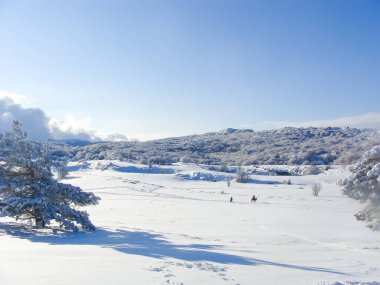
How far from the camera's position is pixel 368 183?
64.2 feet

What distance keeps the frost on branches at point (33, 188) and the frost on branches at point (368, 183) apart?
13935 millimetres

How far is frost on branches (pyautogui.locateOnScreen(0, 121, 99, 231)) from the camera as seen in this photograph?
58.5ft

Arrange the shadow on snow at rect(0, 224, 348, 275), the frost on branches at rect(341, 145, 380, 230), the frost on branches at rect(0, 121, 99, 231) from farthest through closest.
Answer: the frost on branches at rect(341, 145, 380, 230) < the frost on branches at rect(0, 121, 99, 231) < the shadow on snow at rect(0, 224, 348, 275)

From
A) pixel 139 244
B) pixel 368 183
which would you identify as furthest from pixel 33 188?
pixel 368 183

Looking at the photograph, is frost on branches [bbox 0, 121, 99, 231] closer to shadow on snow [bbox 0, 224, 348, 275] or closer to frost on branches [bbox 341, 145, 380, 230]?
shadow on snow [bbox 0, 224, 348, 275]

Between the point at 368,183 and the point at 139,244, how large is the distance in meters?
12.6

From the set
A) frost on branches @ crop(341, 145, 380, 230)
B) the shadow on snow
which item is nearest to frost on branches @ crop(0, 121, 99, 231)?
the shadow on snow

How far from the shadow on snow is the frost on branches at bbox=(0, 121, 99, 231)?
31.7 inches

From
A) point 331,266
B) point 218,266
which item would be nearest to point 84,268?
point 218,266

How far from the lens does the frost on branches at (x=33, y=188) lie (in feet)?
58.5

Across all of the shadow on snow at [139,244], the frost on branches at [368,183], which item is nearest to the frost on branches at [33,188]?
the shadow on snow at [139,244]

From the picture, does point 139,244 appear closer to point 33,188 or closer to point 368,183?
point 33,188

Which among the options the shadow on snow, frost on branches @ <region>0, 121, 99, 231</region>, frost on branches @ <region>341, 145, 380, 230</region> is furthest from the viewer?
frost on branches @ <region>341, 145, 380, 230</region>

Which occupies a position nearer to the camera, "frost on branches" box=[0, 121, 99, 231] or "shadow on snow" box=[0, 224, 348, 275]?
"shadow on snow" box=[0, 224, 348, 275]
